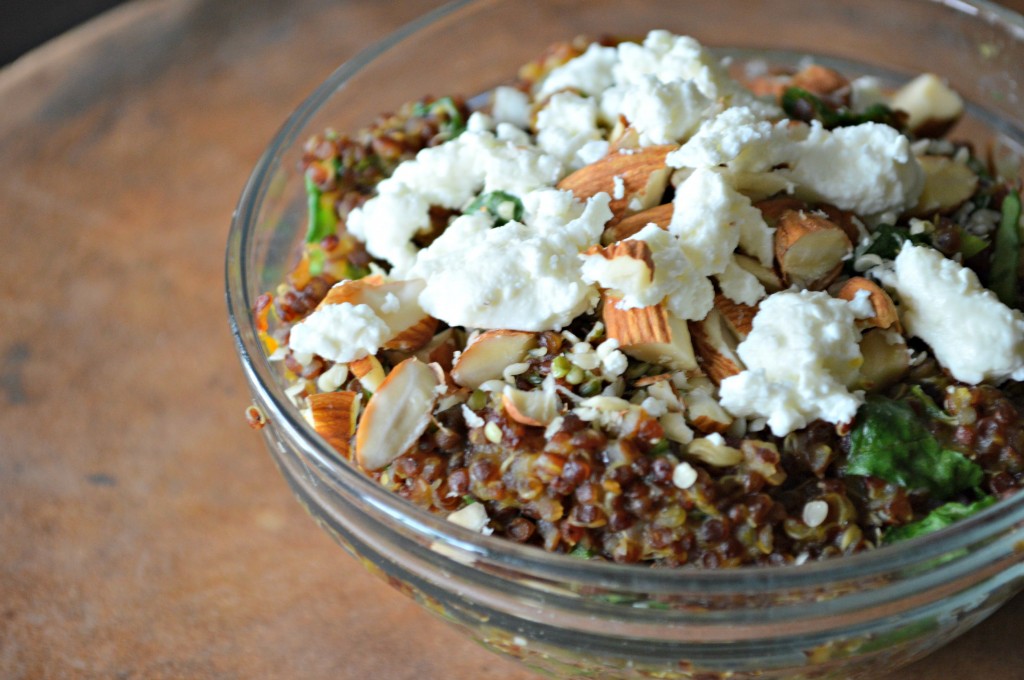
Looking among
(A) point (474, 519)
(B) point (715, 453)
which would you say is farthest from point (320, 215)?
(B) point (715, 453)

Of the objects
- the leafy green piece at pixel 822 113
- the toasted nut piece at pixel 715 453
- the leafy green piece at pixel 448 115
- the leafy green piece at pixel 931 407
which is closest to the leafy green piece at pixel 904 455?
the leafy green piece at pixel 931 407

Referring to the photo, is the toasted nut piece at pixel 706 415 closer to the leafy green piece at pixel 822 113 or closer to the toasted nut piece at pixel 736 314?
the toasted nut piece at pixel 736 314

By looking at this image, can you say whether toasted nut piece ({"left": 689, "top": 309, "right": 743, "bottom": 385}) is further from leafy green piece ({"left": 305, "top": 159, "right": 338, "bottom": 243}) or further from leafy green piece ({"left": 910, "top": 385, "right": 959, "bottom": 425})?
leafy green piece ({"left": 305, "top": 159, "right": 338, "bottom": 243})

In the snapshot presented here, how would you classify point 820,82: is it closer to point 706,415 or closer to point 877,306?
point 877,306

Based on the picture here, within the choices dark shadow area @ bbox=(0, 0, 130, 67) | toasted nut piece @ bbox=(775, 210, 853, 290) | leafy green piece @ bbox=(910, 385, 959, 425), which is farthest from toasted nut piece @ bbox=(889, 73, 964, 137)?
dark shadow area @ bbox=(0, 0, 130, 67)

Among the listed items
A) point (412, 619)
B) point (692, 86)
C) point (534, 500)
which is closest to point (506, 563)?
point (534, 500)
